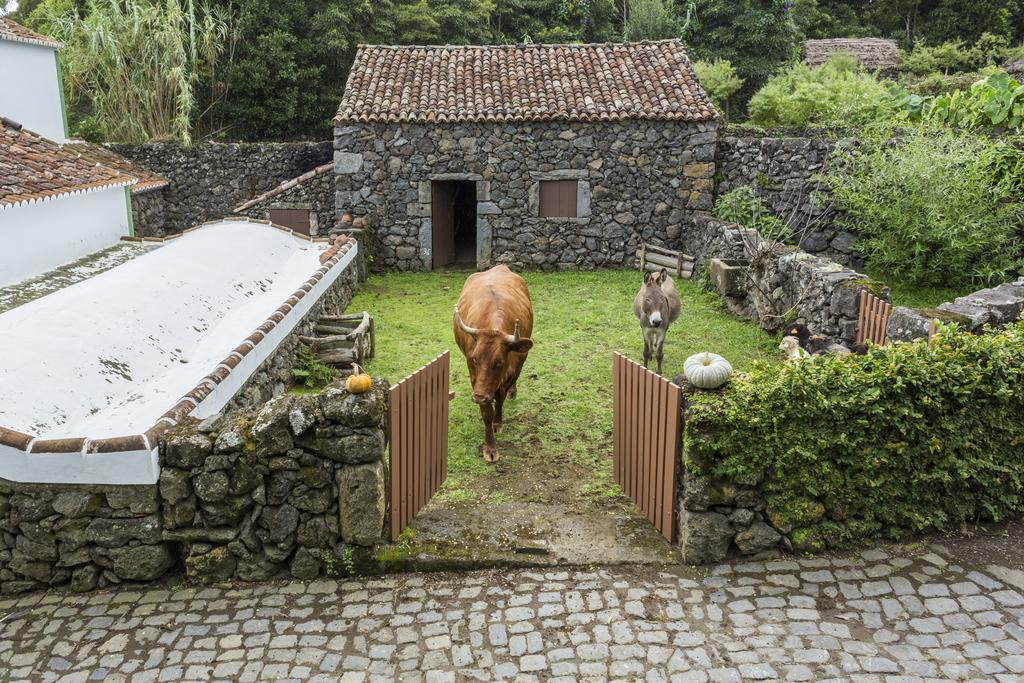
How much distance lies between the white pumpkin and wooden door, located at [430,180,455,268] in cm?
1180

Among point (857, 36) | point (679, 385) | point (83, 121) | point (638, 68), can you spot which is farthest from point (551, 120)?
point (857, 36)

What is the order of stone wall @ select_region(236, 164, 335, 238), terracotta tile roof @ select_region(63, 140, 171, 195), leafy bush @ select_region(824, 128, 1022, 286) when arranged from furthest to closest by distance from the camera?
stone wall @ select_region(236, 164, 335, 238) < terracotta tile roof @ select_region(63, 140, 171, 195) < leafy bush @ select_region(824, 128, 1022, 286)

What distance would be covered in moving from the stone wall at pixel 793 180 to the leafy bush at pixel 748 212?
267mm

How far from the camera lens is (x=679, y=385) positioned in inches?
228

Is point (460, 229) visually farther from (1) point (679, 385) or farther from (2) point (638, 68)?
(1) point (679, 385)

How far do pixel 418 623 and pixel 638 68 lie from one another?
600 inches

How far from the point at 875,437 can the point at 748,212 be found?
10.5 meters

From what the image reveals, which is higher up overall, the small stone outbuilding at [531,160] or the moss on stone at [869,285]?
the small stone outbuilding at [531,160]

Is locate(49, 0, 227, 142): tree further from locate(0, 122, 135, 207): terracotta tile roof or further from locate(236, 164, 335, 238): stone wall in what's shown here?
locate(0, 122, 135, 207): terracotta tile roof

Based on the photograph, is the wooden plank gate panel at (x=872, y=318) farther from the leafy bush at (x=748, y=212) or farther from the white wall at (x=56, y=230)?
the white wall at (x=56, y=230)

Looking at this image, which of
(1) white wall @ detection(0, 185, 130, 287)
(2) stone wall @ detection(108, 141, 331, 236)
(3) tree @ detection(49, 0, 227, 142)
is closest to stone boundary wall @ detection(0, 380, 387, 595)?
(1) white wall @ detection(0, 185, 130, 287)

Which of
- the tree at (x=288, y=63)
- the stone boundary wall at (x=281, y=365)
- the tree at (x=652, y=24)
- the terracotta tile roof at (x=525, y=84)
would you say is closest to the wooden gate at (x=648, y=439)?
the stone boundary wall at (x=281, y=365)

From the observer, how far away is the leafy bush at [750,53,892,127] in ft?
55.1

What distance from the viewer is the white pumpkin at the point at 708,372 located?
18.3 ft
